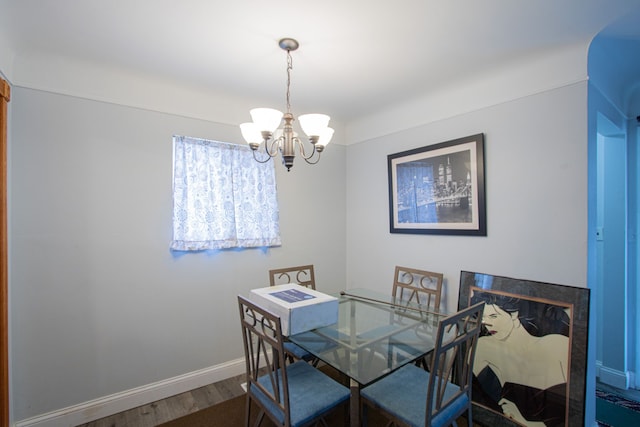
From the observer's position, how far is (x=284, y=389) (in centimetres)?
142

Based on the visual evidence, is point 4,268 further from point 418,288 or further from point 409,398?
point 418,288

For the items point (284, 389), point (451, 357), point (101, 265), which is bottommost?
point (284, 389)

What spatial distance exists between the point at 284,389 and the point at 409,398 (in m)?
0.67

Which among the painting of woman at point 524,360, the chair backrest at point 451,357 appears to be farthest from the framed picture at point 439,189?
the chair backrest at point 451,357

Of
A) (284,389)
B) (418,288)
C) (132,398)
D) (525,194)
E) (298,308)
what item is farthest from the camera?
(418,288)

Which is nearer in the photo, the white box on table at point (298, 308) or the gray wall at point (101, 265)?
the white box on table at point (298, 308)

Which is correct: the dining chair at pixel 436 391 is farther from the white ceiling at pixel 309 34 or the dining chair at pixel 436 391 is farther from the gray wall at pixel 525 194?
the white ceiling at pixel 309 34

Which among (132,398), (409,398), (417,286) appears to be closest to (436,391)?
(409,398)

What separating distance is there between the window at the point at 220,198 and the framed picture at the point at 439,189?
47.1 inches

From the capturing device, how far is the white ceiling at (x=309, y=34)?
1.55 meters

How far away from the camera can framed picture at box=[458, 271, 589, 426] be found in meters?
1.80

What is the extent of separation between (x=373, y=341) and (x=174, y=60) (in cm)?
220

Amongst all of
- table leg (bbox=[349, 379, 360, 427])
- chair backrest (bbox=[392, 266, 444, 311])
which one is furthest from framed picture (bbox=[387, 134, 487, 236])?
table leg (bbox=[349, 379, 360, 427])

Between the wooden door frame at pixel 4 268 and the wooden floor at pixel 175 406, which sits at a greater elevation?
the wooden door frame at pixel 4 268
